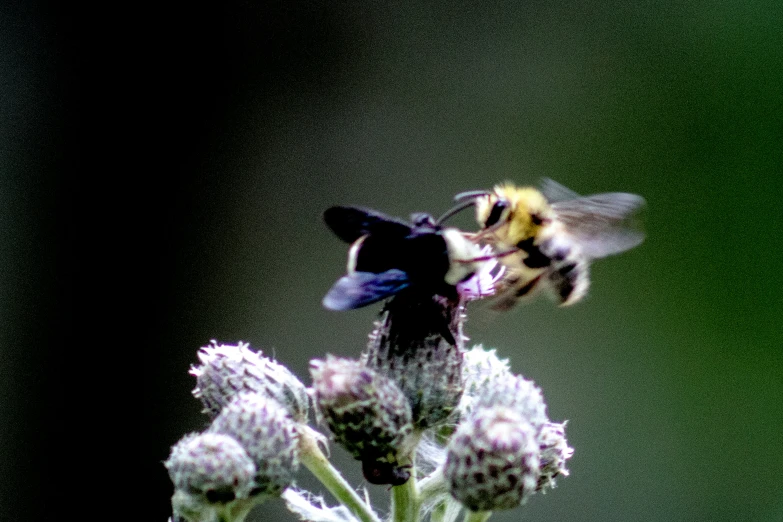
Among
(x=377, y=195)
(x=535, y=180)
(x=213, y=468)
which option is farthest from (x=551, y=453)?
(x=377, y=195)

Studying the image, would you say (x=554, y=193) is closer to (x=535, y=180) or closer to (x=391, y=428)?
(x=391, y=428)

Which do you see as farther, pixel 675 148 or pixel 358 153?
pixel 358 153

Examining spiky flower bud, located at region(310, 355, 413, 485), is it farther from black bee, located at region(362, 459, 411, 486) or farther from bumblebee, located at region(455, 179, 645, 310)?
bumblebee, located at region(455, 179, 645, 310)

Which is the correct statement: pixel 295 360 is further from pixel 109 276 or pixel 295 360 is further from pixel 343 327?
pixel 109 276

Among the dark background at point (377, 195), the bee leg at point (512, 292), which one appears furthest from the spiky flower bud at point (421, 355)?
the dark background at point (377, 195)

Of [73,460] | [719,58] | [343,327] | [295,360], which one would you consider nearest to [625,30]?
[719,58]

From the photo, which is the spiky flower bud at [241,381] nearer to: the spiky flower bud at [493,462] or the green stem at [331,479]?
the green stem at [331,479]
